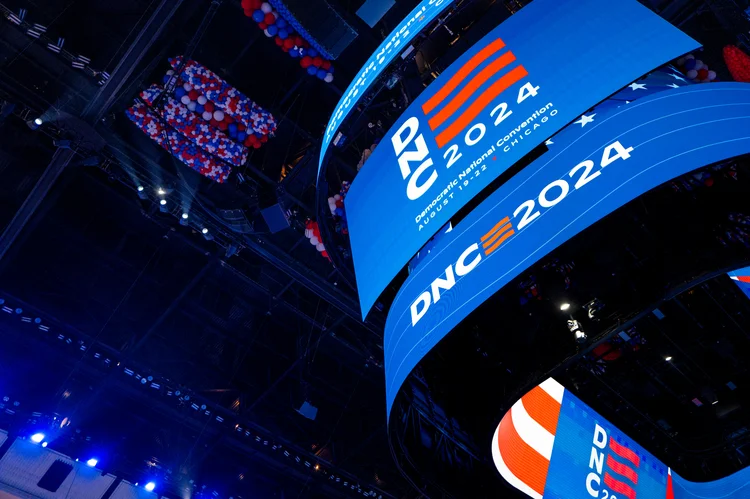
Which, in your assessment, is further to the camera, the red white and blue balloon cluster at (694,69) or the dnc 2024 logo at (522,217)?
the red white and blue balloon cluster at (694,69)

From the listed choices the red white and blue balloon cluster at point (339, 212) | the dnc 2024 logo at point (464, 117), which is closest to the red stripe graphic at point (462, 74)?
the dnc 2024 logo at point (464, 117)

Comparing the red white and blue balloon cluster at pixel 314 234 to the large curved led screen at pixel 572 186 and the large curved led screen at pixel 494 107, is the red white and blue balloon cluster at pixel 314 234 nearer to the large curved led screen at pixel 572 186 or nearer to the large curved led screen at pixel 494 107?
the large curved led screen at pixel 494 107

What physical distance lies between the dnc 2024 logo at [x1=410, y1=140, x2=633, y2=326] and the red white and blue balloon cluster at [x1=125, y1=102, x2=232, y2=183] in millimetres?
5900

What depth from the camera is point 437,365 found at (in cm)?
590

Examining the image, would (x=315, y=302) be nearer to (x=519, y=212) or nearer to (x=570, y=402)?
(x=570, y=402)

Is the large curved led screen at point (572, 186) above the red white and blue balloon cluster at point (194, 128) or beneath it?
beneath

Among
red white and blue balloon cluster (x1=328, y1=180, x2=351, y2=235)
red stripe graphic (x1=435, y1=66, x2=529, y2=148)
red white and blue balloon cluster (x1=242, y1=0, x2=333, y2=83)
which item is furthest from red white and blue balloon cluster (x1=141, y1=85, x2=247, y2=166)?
red stripe graphic (x1=435, y1=66, x2=529, y2=148)

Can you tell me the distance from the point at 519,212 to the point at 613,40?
1.46m

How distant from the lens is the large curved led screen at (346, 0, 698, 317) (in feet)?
12.7

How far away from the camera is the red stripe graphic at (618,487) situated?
5592 millimetres

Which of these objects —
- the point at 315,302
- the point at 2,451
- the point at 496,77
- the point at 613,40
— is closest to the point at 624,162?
the point at 613,40

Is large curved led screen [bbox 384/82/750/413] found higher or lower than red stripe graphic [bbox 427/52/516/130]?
lower

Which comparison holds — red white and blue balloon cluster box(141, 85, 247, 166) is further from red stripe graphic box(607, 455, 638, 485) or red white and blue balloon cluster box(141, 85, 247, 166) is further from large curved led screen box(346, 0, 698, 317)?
red stripe graphic box(607, 455, 638, 485)

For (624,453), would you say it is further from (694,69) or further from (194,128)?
(194,128)
